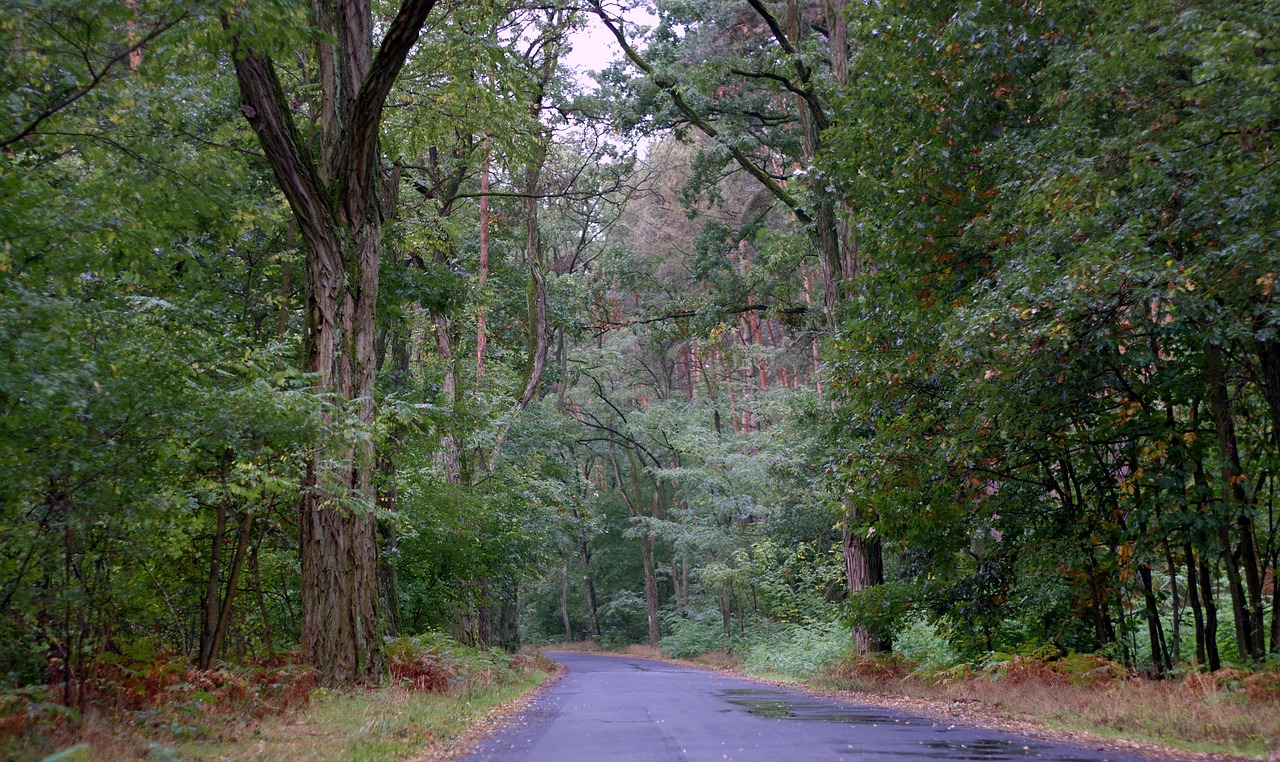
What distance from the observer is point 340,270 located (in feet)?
35.9

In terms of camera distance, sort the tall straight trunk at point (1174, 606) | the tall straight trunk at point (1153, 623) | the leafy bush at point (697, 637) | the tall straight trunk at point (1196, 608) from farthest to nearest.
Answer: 1. the leafy bush at point (697, 637)
2. the tall straight trunk at point (1153, 623)
3. the tall straight trunk at point (1174, 606)
4. the tall straight trunk at point (1196, 608)

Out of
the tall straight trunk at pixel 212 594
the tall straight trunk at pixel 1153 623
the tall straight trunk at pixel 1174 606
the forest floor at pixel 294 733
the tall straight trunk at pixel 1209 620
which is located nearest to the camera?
the forest floor at pixel 294 733

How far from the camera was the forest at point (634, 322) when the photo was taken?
7.16 m

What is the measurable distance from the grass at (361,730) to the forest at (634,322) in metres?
1.07

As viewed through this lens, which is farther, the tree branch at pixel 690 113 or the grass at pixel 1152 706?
the tree branch at pixel 690 113

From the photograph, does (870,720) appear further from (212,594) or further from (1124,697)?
(212,594)

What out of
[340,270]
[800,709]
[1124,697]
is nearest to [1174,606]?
[1124,697]

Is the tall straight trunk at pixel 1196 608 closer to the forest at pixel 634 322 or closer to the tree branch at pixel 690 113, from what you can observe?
the forest at pixel 634 322

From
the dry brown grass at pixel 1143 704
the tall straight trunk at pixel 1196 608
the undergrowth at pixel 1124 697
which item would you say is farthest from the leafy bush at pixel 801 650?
the tall straight trunk at pixel 1196 608

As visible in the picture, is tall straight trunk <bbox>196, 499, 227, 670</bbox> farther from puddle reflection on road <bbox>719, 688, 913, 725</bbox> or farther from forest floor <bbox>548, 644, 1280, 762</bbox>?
forest floor <bbox>548, 644, 1280, 762</bbox>

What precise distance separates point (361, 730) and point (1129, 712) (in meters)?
6.68

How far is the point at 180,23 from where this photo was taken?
721cm

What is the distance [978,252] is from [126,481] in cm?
1050

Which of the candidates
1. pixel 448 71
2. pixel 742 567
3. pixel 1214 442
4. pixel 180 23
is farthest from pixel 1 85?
pixel 742 567
